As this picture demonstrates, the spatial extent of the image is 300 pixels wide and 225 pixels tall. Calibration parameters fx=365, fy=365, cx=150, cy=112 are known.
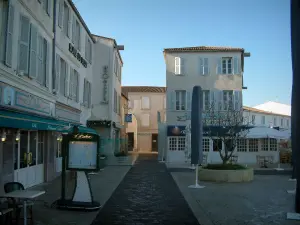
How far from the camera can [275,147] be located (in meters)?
29.5

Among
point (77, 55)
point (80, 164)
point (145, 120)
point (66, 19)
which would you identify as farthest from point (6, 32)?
point (145, 120)

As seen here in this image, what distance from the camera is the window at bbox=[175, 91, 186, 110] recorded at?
29.9 meters

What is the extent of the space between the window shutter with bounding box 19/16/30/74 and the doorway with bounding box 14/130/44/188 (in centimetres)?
242

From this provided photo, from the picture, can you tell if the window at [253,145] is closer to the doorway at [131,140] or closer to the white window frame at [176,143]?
the white window frame at [176,143]

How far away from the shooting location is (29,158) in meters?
13.1

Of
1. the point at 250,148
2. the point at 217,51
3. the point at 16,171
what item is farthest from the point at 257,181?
the point at 217,51

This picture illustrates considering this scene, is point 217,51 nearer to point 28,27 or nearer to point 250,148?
point 250,148

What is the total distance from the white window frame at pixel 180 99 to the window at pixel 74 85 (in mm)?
11494

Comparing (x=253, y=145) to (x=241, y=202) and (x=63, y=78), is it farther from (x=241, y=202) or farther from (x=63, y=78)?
(x=241, y=202)

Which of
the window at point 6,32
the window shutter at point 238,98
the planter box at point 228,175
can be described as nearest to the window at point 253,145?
the window shutter at point 238,98

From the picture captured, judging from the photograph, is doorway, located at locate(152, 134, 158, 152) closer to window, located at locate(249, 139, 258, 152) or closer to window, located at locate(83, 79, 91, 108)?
window, located at locate(249, 139, 258, 152)

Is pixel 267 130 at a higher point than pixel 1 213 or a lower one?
higher

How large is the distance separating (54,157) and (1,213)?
9476 millimetres

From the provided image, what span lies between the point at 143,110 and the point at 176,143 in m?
19.7
